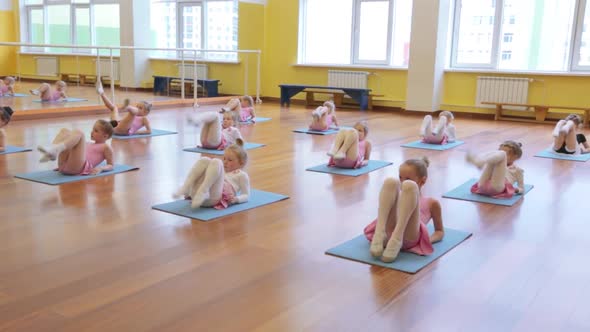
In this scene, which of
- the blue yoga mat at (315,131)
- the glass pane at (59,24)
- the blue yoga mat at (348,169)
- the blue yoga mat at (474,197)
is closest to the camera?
the blue yoga mat at (474,197)

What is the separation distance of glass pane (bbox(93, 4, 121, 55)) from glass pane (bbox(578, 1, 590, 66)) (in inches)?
366

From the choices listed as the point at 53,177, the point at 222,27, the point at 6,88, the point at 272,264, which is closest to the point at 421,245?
the point at 272,264

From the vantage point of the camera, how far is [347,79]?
10164 millimetres

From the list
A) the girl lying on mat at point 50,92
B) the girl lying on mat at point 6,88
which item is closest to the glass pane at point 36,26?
the girl lying on mat at point 6,88

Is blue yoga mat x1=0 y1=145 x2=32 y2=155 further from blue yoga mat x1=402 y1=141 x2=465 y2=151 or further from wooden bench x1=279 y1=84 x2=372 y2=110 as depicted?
wooden bench x1=279 y1=84 x2=372 y2=110

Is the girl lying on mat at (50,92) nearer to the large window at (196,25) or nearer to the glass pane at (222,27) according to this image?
the large window at (196,25)

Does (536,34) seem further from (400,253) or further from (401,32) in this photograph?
(400,253)

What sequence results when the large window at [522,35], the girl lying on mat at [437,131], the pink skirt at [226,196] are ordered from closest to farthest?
1. the pink skirt at [226,196]
2. the girl lying on mat at [437,131]
3. the large window at [522,35]

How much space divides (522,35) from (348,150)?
18.1 feet

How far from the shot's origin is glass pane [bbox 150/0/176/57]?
40.0 feet

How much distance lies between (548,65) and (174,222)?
292 inches

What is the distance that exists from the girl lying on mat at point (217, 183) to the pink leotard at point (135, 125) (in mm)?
2997

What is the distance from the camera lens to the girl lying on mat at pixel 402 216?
2.48 meters

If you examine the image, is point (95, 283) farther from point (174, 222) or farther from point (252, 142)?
point (252, 142)
